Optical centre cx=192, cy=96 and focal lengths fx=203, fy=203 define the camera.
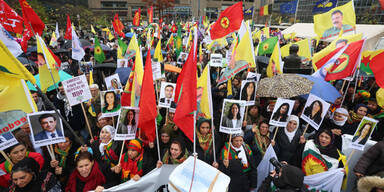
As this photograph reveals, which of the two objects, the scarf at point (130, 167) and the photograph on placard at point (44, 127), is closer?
Result: the photograph on placard at point (44, 127)

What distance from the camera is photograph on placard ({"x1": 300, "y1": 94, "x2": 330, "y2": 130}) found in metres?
3.06

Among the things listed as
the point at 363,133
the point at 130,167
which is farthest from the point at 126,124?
the point at 363,133

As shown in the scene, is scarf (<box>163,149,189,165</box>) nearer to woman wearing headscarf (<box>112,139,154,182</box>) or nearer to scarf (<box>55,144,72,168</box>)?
woman wearing headscarf (<box>112,139,154,182</box>)

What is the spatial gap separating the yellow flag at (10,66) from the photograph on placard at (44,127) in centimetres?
47

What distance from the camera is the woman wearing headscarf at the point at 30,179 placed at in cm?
213

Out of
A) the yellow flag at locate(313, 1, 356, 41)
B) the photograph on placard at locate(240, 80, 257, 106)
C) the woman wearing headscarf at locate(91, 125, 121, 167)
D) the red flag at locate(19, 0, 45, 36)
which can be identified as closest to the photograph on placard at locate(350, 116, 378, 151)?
the photograph on placard at locate(240, 80, 257, 106)

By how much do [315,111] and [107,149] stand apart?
3.21 m

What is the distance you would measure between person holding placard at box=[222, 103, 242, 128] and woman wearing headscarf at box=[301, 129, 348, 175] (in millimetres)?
1148

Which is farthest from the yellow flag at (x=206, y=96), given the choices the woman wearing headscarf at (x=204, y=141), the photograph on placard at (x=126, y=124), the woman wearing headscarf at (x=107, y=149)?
the woman wearing headscarf at (x=107, y=149)

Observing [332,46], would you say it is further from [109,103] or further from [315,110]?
[109,103]

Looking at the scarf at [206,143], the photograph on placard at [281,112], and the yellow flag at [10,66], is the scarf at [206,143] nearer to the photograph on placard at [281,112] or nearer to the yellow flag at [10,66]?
the photograph on placard at [281,112]

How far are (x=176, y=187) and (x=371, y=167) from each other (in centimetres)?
266

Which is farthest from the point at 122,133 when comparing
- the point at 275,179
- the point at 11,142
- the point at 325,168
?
the point at 325,168

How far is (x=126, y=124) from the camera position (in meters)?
2.77
